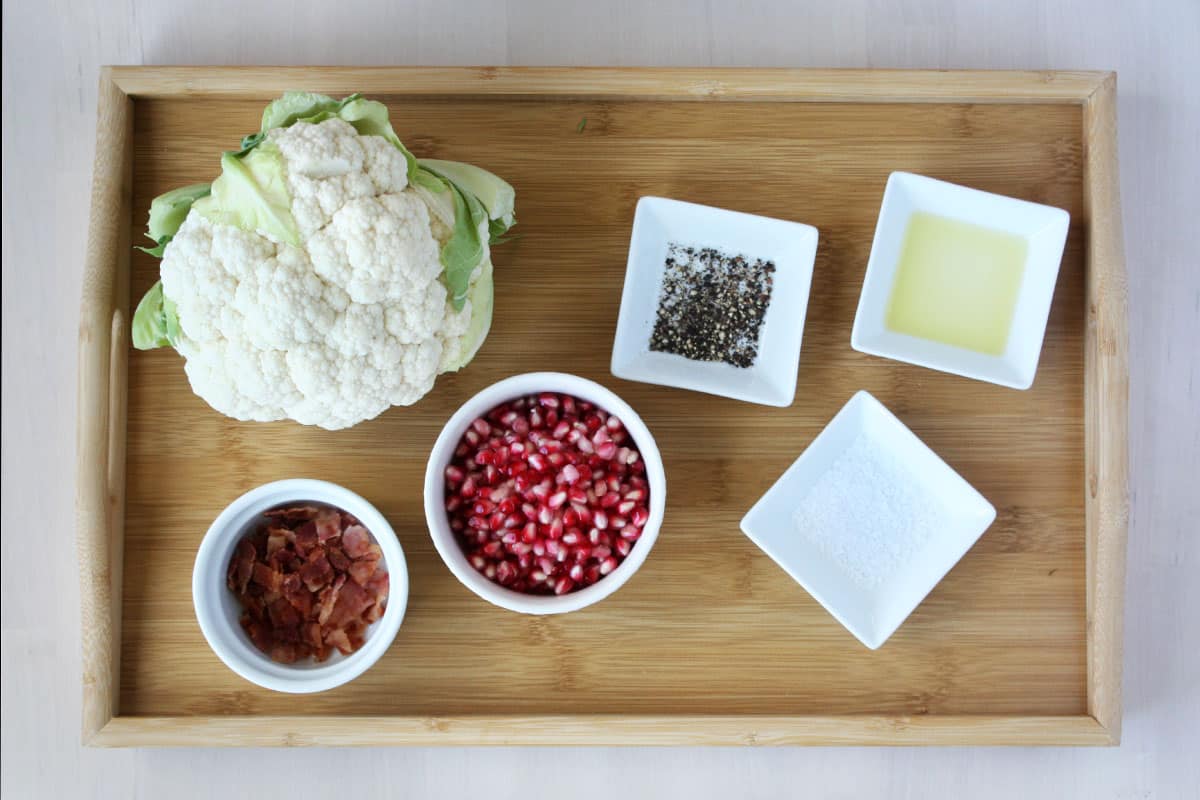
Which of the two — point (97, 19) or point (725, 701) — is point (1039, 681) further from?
point (97, 19)

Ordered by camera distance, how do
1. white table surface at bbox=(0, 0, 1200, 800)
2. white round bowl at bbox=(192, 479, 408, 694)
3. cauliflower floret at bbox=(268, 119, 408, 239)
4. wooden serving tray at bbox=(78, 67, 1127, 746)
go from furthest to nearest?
white table surface at bbox=(0, 0, 1200, 800) → wooden serving tray at bbox=(78, 67, 1127, 746) → white round bowl at bbox=(192, 479, 408, 694) → cauliflower floret at bbox=(268, 119, 408, 239)

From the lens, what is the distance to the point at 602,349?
4.40 ft

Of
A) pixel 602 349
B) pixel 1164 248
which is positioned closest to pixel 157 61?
pixel 602 349

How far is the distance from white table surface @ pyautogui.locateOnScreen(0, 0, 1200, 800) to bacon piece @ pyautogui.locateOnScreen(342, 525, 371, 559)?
1.18 ft

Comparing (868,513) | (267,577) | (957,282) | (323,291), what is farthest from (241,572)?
(957,282)

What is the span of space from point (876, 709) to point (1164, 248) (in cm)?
84

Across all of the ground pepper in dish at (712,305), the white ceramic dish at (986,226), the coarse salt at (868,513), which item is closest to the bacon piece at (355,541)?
the ground pepper in dish at (712,305)

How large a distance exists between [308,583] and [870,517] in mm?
792

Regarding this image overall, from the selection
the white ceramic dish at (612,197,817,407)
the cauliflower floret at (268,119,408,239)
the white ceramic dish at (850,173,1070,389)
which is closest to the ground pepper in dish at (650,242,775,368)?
the white ceramic dish at (612,197,817,407)

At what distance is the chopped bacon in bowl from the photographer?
1246mm

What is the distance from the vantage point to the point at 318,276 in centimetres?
110

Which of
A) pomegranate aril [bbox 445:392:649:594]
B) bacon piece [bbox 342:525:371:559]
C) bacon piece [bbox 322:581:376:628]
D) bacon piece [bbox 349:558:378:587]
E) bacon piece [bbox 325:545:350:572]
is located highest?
pomegranate aril [bbox 445:392:649:594]

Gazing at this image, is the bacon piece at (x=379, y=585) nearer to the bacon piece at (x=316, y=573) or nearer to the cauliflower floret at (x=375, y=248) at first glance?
the bacon piece at (x=316, y=573)

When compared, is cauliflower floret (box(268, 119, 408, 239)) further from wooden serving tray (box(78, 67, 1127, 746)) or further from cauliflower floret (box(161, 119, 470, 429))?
wooden serving tray (box(78, 67, 1127, 746))
